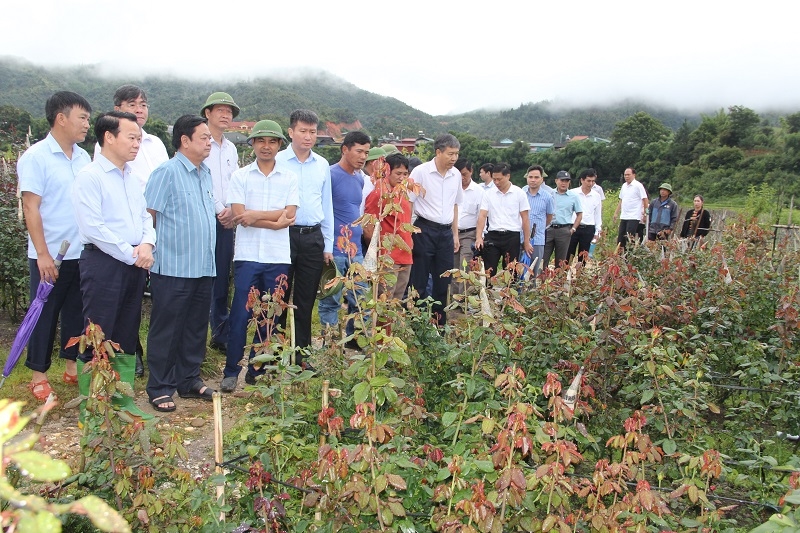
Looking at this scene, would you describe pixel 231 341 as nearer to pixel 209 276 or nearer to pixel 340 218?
pixel 209 276

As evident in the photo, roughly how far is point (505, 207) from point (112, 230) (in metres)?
4.30

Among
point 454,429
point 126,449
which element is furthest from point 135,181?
point 454,429

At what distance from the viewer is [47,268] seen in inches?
136

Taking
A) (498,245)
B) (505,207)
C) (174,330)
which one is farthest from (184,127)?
(498,245)

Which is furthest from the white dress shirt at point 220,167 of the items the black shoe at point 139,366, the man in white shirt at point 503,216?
the man in white shirt at point 503,216

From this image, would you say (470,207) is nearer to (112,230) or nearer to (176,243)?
(176,243)

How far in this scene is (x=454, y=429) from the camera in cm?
230

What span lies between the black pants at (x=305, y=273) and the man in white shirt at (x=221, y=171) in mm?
534

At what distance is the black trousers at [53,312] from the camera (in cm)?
364

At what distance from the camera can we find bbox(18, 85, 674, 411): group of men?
10.8 feet

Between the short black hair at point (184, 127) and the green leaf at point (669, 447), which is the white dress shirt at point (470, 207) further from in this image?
the green leaf at point (669, 447)

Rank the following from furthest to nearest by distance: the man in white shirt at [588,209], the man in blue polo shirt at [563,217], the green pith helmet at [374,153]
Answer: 1. the man in white shirt at [588,209]
2. the man in blue polo shirt at [563,217]
3. the green pith helmet at [374,153]

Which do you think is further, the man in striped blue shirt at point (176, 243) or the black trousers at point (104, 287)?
the man in striped blue shirt at point (176, 243)

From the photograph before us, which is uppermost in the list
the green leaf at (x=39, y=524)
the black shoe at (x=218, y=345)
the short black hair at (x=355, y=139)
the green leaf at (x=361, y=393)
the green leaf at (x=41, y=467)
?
the short black hair at (x=355, y=139)
